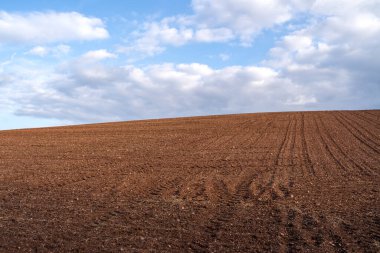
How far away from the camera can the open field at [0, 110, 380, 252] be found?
8391 mm

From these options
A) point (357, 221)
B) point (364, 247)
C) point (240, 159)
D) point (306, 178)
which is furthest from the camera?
point (240, 159)

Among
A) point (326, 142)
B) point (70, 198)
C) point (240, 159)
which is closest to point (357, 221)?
point (70, 198)

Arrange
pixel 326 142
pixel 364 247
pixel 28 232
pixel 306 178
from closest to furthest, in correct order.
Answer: pixel 364 247
pixel 28 232
pixel 306 178
pixel 326 142

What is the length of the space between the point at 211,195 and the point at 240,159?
793 cm

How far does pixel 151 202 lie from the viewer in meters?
12.0

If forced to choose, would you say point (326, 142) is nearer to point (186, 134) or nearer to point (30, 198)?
point (186, 134)

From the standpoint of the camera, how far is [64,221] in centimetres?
998

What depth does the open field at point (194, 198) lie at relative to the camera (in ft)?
27.5

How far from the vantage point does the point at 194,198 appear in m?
12.4

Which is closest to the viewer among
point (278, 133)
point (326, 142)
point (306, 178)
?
point (306, 178)

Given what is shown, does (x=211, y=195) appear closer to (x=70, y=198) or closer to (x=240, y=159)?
(x=70, y=198)

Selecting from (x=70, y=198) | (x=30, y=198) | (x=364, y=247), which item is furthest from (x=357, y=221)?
(x=30, y=198)

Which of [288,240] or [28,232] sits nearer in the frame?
[288,240]

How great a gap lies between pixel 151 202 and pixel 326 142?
17222 millimetres
